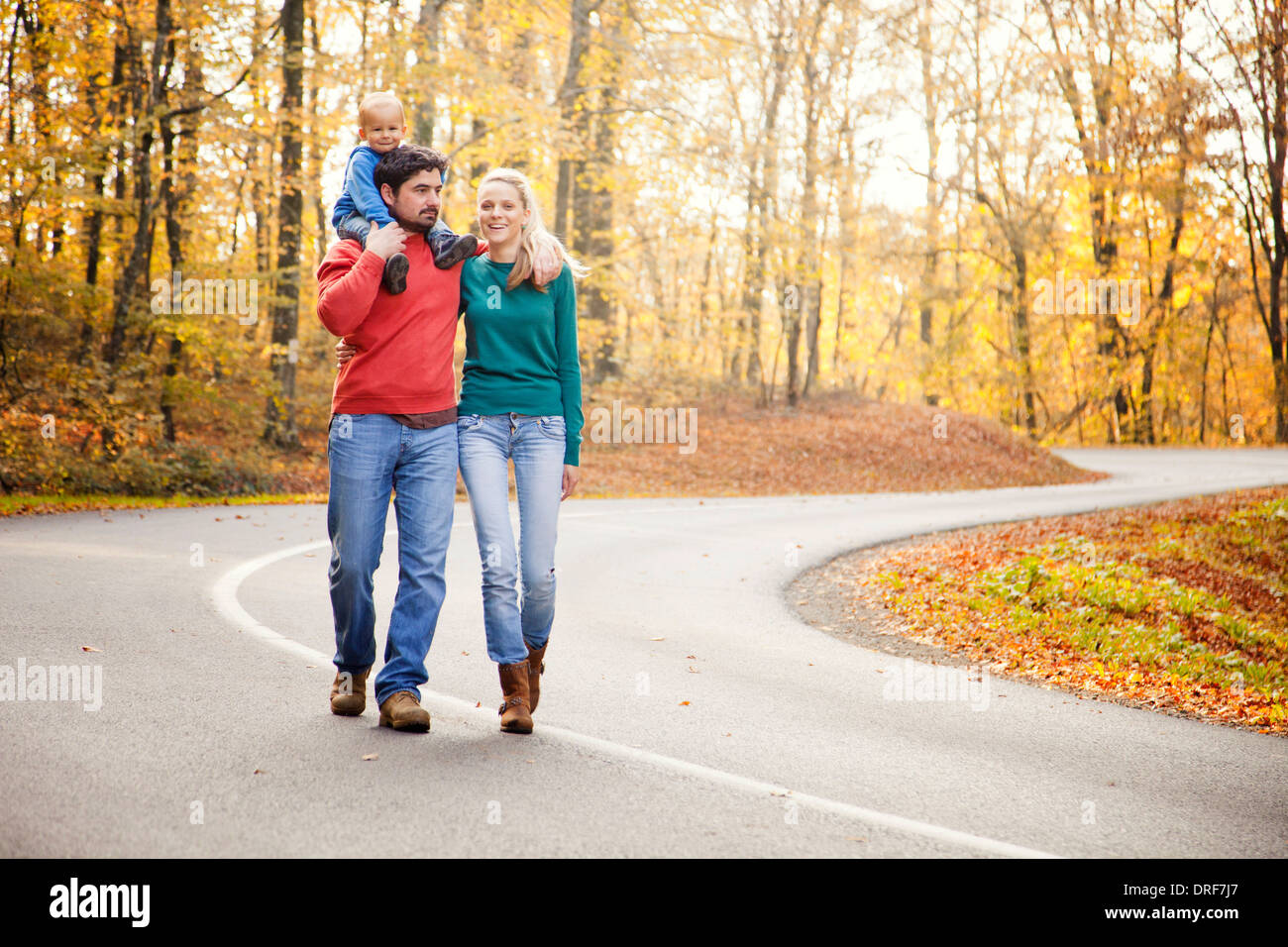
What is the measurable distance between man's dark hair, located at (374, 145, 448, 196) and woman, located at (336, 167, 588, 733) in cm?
23

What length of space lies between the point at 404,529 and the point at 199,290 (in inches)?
615

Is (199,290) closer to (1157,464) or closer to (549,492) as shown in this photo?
(549,492)

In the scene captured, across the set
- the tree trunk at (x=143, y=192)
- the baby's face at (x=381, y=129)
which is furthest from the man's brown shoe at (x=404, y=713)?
the tree trunk at (x=143, y=192)

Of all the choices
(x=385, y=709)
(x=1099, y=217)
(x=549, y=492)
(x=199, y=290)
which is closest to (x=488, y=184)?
(x=549, y=492)

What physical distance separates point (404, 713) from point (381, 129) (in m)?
2.74

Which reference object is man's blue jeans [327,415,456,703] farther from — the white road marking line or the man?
the white road marking line

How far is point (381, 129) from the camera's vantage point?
200 inches

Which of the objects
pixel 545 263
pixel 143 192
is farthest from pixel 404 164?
pixel 143 192

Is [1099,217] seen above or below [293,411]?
above

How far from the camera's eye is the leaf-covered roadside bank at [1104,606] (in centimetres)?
722

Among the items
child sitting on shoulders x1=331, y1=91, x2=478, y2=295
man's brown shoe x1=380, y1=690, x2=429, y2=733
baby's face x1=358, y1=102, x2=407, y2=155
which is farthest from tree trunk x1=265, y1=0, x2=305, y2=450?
man's brown shoe x1=380, y1=690, x2=429, y2=733

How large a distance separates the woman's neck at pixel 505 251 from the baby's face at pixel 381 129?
2.89 ft

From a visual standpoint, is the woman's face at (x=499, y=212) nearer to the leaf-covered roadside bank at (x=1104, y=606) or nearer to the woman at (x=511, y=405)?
the woman at (x=511, y=405)
